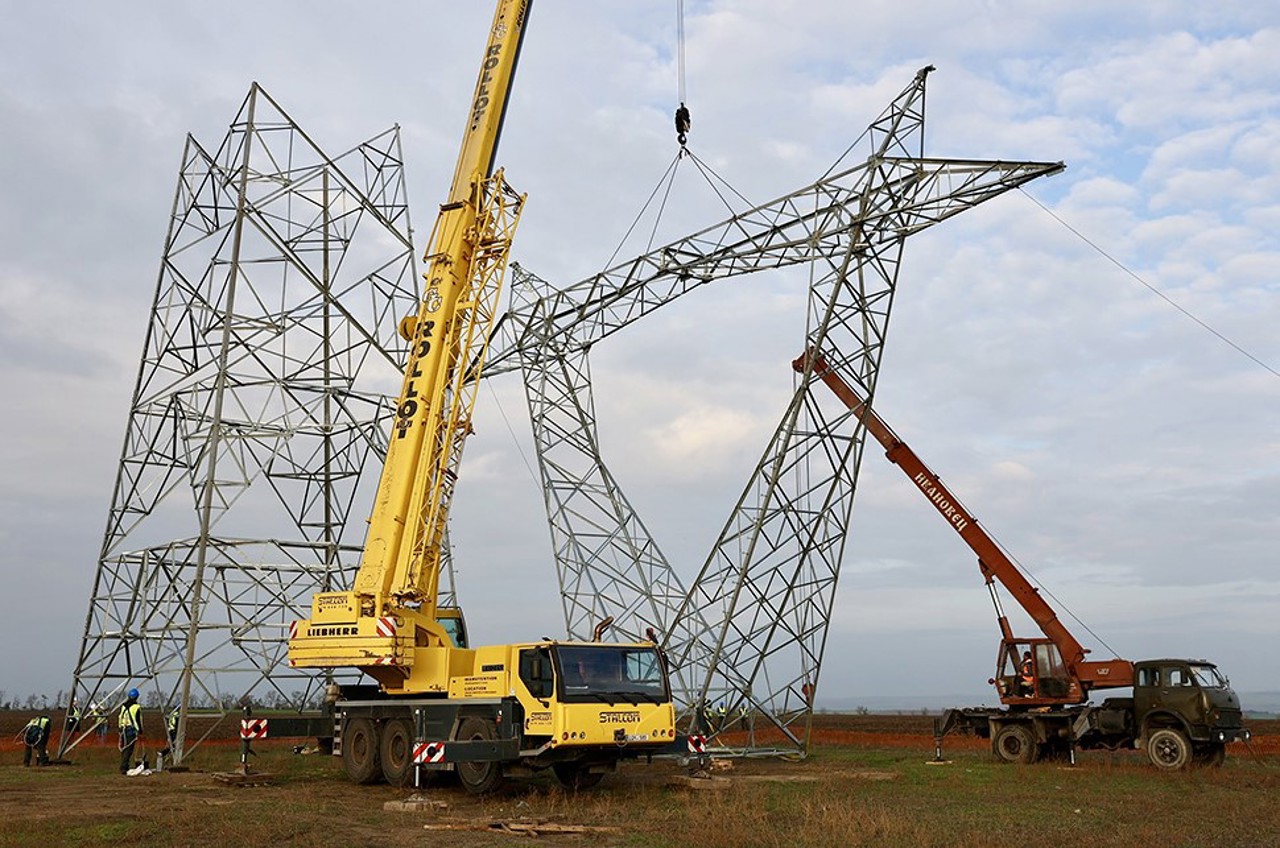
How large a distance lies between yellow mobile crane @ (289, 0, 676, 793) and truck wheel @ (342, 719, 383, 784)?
3 cm

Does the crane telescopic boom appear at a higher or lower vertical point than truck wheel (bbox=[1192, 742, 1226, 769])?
higher

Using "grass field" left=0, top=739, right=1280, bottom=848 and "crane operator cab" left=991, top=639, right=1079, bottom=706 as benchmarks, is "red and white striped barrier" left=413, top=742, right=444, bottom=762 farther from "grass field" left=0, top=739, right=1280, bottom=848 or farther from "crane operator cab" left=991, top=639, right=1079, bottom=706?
"crane operator cab" left=991, top=639, right=1079, bottom=706

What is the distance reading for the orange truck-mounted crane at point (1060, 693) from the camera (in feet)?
69.5

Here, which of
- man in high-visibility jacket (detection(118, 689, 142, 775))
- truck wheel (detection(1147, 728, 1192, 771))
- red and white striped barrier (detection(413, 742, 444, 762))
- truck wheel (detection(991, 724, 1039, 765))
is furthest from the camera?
truck wheel (detection(991, 724, 1039, 765))

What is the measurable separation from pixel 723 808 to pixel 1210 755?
12697 millimetres

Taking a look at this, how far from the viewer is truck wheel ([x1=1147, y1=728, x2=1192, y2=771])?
68.3 feet

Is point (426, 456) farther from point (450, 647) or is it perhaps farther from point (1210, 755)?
point (1210, 755)

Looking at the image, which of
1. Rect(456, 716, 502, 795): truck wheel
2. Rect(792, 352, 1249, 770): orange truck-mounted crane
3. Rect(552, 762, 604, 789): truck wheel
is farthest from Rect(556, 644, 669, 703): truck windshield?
Rect(792, 352, 1249, 770): orange truck-mounted crane

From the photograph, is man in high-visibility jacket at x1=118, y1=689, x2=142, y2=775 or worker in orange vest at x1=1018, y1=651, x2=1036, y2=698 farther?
worker in orange vest at x1=1018, y1=651, x2=1036, y2=698

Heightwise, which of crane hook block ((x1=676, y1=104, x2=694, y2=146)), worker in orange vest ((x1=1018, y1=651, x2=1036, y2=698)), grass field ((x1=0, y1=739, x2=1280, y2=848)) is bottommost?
grass field ((x1=0, y1=739, x2=1280, y2=848))

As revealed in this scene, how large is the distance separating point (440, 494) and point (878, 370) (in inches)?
406

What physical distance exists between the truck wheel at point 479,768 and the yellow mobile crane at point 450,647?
21mm

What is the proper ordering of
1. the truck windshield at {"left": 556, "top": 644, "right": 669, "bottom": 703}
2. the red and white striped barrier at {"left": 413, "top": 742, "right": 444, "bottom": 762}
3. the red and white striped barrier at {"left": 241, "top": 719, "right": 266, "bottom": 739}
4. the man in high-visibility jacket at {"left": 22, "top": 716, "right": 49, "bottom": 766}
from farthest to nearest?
the man in high-visibility jacket at {"left": 22, "top": 716, "right": 49, "bottom": 766} → the red and white striped barrier at {"left": 241, "top": 719, "right": 266, "bottom": 739} → the red and white striped barrier at {"left": 413, "top": 742, "right": 444, "bottom": 762} → the truck windshield at {"left": 556, "top": 644, "right": 669, "bottom": 703}

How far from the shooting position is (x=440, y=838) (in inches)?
494
